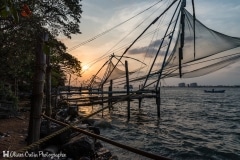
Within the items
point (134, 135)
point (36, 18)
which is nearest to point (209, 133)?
point (134, 135)

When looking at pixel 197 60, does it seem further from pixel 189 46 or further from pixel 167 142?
pixel 167 142

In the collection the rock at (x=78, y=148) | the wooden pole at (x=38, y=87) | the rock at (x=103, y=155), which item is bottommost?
the rock at (x=103, y=155)

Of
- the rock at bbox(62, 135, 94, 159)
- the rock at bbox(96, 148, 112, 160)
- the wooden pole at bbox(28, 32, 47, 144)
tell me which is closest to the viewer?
the wooden pole at bbox(28, 32, 47, 144)

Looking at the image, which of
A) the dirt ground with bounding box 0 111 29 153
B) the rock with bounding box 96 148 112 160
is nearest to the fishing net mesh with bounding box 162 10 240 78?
the rock with bounding box 96 148 112 160

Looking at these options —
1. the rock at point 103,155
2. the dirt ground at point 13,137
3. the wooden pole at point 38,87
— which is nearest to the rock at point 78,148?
the rock at point 103,155

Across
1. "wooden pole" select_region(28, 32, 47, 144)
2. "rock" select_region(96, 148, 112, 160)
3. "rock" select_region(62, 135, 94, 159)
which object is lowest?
"rock" select_region(96, 148, 112, 160)

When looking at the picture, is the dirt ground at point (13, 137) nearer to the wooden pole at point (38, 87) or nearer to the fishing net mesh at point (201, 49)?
the wooden pole at point (38, 87)

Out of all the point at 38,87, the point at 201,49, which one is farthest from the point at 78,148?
the point at 201,49

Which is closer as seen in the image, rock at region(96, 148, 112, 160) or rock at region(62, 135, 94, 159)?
rock at region(62, 135, 94, 159)

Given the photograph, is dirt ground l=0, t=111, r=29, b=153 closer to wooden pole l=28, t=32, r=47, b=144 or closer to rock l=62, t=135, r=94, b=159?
rock l=62, t=135, r=94, b=159

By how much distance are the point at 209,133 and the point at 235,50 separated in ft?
25.6

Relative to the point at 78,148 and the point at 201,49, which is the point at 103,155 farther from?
the point at 201,49

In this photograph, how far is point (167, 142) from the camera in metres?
11.4

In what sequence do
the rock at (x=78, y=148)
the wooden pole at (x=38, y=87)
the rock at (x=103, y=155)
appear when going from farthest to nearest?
the rock at (x=103, y=155) < the rock at (x=78, y=148) < the wooden pole at (x=38, y=87)
